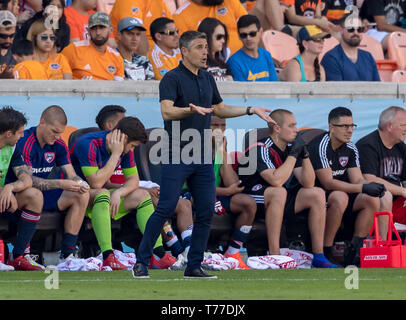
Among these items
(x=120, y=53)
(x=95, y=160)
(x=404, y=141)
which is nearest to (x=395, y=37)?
(x=404, y=141)

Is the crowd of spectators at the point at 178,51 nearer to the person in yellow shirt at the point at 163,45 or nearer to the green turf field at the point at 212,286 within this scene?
the person in yellow shirt at the point at 163,45

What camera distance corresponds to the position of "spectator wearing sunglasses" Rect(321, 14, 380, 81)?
41.9 ft

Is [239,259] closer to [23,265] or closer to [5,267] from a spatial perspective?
[23,265]

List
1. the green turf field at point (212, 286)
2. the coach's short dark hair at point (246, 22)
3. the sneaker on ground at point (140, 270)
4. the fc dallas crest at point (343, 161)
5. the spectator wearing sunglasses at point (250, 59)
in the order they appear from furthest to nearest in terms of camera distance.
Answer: the coach's short dark hair at point (246, 22) < the spectator wearing sunglasses at point (250, 59) < the fc dallas crest at point (343, 161) < the sneaker on ground at point (140, 270) < the green turf field at point (212, 286)

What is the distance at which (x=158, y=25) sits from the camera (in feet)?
40.1

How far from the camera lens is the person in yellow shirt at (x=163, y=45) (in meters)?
12.1

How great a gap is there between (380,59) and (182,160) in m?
7.71

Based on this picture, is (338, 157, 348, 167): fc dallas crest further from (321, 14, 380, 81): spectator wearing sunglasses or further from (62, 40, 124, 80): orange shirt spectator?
(62, 40, 124, 80): orange shirt spectator

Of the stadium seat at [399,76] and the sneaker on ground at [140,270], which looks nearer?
the sneaker on ground at [140,270]

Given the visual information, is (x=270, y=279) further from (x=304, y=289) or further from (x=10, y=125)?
(x=10, y=125)

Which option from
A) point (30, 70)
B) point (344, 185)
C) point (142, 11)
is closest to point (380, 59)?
point (142, 11)

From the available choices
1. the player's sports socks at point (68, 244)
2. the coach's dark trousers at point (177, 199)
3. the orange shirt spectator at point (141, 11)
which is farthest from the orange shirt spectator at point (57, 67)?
the coach's dark trousers at point (177, 199)

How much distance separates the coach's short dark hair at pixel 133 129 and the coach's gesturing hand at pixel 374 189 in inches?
99.7

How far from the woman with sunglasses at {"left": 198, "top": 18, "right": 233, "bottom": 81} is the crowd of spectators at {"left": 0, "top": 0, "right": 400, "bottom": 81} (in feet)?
0.04
